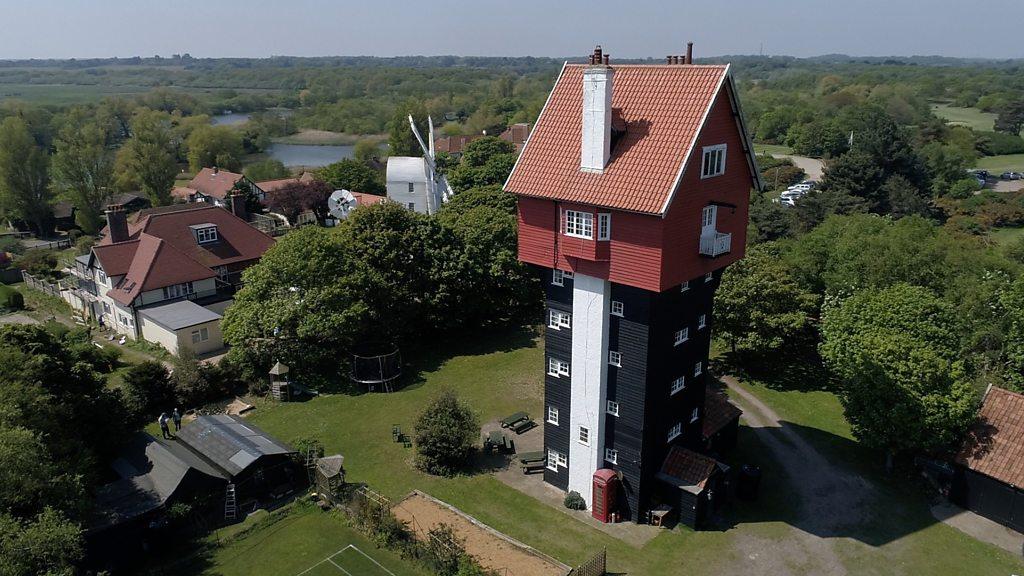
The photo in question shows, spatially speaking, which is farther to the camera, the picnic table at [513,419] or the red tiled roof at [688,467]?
the picnic table at [513,419]

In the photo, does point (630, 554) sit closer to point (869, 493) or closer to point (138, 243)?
point (869, 493)

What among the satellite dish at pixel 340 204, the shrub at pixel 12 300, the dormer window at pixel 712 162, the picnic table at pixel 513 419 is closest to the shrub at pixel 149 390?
the picnic table at pixel 513 419

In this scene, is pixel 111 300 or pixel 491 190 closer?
pixel 111 300

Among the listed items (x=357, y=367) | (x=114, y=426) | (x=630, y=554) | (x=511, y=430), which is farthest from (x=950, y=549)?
(x=114, y=426)

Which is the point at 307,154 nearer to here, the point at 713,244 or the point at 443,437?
the point at 443,437

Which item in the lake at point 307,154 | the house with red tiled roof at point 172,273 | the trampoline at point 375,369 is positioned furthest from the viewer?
the lake at point 307,154

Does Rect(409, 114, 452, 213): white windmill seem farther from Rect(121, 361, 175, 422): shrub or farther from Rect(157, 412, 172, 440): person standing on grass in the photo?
Rect(157, 412, 172, 440): person standing on grass

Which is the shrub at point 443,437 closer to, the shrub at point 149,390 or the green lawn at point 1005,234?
the shrub at point 149,390
